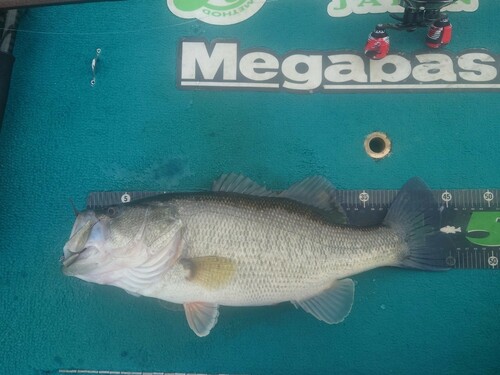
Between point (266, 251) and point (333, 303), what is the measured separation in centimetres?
42

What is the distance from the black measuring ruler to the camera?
2.14 meters

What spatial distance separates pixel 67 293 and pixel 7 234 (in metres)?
0.44

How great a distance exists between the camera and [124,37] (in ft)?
7.98

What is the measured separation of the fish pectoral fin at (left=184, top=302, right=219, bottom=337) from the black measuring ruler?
2.08 feet

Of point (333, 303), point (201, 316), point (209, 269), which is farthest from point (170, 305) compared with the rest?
point (333, 303)

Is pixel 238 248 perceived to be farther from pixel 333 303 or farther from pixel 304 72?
pixel 304 72

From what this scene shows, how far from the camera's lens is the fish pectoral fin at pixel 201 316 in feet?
6.43

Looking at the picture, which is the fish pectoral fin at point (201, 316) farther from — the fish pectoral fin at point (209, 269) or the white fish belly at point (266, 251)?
the fish pectoral fin at point (209, 269)

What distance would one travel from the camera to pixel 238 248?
1862mm

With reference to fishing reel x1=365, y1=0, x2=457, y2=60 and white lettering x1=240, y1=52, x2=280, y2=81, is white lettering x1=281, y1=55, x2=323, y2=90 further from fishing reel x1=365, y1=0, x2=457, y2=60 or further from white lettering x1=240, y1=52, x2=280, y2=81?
fishing reel x1=365, y1=0, x2=457, y2=60

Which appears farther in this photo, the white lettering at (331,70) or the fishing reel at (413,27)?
the white lettering at (331,70)

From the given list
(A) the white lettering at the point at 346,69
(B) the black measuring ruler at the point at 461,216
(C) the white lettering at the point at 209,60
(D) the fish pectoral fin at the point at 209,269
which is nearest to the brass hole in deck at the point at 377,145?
(B) the black measuring ruler at the point at 461,216

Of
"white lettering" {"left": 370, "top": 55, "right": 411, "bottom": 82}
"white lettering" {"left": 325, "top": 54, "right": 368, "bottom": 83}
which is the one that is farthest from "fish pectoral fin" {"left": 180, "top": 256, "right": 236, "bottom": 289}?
"white lettering" {"left": 370, "top": 55, "right": 411, "bottom": 82}

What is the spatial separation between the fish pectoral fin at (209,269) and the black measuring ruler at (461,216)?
0.56 m
